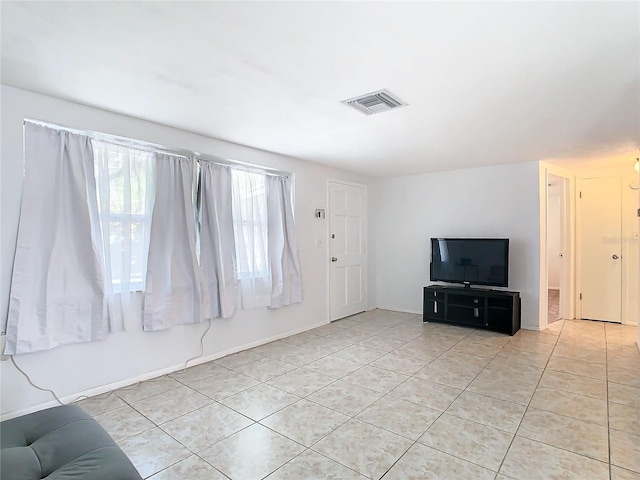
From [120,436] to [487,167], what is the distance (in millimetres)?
5175

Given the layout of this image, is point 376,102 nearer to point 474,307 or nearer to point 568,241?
point 474,307

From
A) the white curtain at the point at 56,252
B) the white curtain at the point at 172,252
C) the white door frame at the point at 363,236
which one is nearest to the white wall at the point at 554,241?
the white door frame at the point at 363,236

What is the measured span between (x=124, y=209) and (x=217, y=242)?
2.95 ft

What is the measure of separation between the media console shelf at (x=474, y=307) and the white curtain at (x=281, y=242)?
2129mm

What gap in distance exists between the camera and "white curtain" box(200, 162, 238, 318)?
348cm

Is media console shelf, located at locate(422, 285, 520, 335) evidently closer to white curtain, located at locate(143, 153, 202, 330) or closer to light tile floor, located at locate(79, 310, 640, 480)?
light tile floor, located at locate(79, 310, 640, 480)

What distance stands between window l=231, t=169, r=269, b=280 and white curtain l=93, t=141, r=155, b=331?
3.11ft

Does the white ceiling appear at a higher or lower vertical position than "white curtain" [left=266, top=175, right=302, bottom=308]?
higher

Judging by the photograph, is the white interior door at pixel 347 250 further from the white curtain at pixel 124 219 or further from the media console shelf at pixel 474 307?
the white curtain at pixel 124 219

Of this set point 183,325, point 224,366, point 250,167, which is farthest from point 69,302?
point 250,167

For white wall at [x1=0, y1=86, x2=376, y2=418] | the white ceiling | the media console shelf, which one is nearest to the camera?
the white ceiling

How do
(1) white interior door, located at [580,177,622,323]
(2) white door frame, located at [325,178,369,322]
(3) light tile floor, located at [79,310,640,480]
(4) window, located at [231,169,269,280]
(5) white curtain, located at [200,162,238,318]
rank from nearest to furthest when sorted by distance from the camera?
(3) light tile floor, located at [79,310,640,480]
(5) white curtain, located at [200,162,238,318]
(4) window, located at [231,169,269,280]
(1) white interior door, located at [580,177,622,323]
(2) white door frame, located at [325,178,369,322]

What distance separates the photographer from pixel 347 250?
543 cm

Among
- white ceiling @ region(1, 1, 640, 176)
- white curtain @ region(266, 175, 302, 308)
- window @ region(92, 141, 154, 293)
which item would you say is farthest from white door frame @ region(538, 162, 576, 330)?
window @ region(92, 141, 154, 293)
